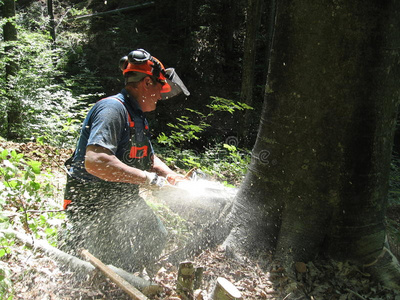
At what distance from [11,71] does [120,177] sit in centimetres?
765

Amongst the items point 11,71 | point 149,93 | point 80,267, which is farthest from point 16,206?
point 11,71

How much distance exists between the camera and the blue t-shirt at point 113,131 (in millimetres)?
2203

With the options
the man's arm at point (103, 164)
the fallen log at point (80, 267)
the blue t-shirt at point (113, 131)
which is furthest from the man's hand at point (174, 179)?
the fallen log at point (80, 267)

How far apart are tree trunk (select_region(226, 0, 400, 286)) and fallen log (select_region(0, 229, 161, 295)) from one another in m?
0.88

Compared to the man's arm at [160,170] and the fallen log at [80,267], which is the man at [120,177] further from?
the fallen log at [80,267]

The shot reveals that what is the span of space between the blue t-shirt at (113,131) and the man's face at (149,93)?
75mm

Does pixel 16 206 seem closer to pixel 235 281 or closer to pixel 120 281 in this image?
pixel 120 281

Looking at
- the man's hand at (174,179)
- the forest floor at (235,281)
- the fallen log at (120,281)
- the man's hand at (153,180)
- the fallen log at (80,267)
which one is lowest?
the forest floor at (235,281)

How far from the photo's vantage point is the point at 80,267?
220 centimetres

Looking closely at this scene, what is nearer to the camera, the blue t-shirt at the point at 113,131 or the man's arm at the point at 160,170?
the blue t-shirt at the point at 113,131

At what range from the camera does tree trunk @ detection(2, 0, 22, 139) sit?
7820 millimetres

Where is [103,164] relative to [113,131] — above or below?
below

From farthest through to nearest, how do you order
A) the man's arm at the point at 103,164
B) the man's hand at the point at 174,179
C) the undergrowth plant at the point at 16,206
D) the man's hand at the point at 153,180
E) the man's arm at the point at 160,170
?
the man's arm at the point at 160,170 < the man's hand at the point at 174,179 < the man's hand at the point at 153,180 < the man's arm at the point at 103,164 < the undergrowth plant at the point at 16,206

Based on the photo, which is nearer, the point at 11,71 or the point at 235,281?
the point at 235,281
